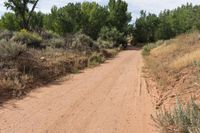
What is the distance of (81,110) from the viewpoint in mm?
10008

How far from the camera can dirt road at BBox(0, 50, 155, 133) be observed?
8.41 m

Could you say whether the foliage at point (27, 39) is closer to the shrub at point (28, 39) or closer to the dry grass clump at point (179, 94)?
the shrub at point (28, 39)

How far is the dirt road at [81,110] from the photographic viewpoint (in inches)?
331

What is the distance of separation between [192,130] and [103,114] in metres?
3.27

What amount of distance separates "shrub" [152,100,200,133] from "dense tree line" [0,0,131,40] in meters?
37.5

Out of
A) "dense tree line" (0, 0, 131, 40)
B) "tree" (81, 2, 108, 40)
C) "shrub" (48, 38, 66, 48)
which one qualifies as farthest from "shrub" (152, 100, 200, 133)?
"tree" (81, 2, 108, 40)

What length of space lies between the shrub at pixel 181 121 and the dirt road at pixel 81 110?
47 cm

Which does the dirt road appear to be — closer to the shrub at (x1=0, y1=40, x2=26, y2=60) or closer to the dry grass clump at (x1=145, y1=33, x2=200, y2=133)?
the dry grass clump at (x1=145, y1=33, x2=200, y2=133)

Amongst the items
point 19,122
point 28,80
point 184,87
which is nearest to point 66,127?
point 19,122

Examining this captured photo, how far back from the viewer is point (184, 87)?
1169cm

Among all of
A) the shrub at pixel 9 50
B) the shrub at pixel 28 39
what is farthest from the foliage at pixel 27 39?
the shrub at pixel 9 50

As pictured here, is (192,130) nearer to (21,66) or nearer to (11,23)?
(21,66)

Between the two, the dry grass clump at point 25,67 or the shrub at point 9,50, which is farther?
the shrub at point 9,50

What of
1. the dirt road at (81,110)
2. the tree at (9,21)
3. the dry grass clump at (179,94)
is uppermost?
the tree at (9,21)
